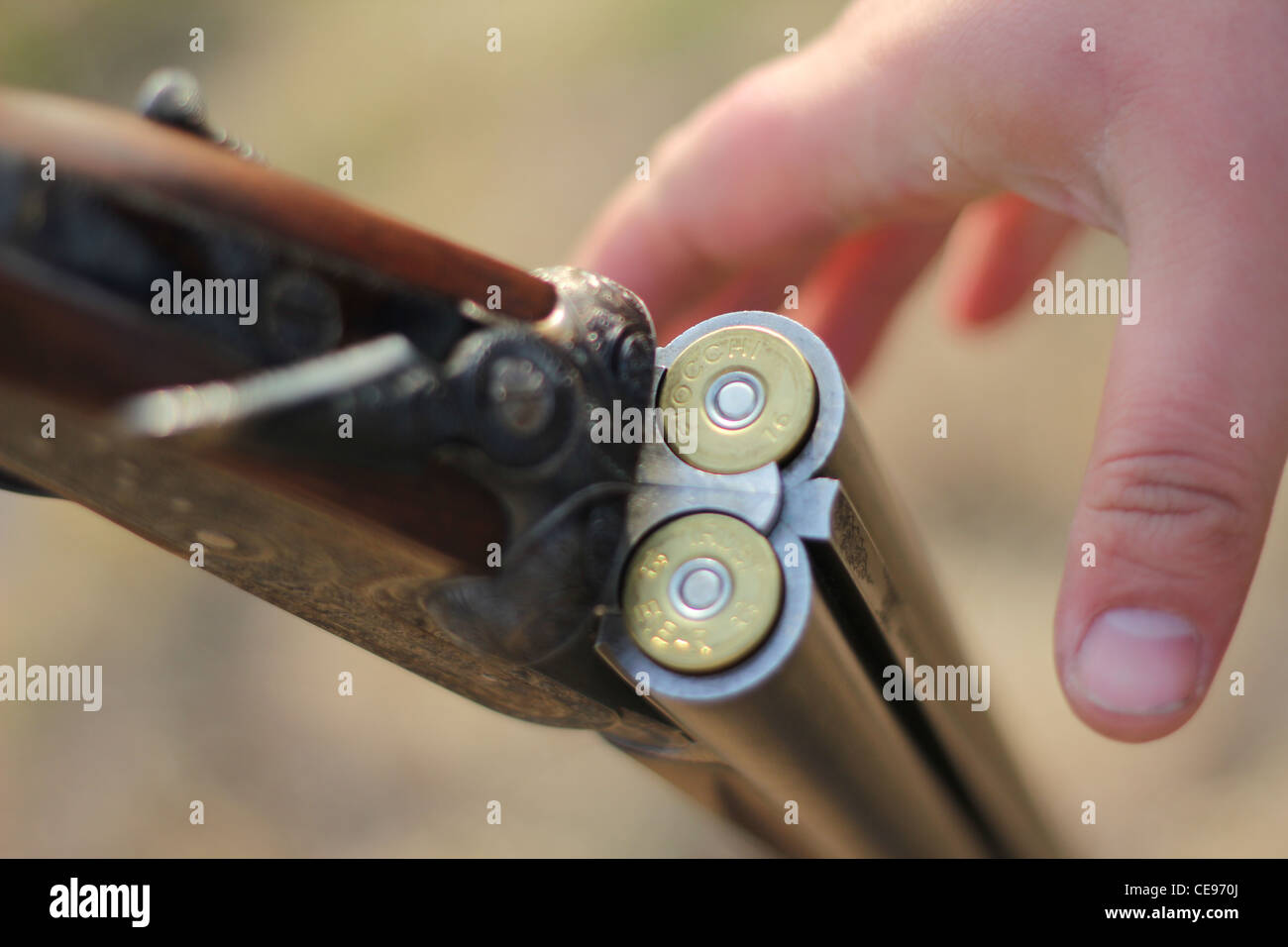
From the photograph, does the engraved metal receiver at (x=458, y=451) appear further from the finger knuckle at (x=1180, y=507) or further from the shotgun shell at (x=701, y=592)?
the finger knuckle at (x=1180, y=507)

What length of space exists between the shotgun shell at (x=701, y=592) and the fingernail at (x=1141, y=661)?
232 millimetres

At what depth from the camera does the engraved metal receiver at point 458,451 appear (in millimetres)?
260

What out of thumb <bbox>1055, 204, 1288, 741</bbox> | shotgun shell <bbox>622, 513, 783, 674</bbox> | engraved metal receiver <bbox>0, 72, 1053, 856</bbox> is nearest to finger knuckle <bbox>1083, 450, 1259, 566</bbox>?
thumb <bbox>1055, 204, 1288, 741</bbox>

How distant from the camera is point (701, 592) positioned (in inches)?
13.9

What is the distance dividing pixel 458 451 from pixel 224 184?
102mm

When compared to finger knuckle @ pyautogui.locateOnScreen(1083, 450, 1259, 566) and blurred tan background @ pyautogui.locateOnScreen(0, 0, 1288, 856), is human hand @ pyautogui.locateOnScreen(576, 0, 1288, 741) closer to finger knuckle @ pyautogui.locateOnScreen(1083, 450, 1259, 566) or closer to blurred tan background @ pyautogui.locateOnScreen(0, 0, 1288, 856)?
finger knuckle @ pyautogui.locateOnScreen(1083, 450, 1259, 566)

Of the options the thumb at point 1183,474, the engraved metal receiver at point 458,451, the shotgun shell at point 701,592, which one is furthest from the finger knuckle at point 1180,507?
the shotgun shell at point 701,592

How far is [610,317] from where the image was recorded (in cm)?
36

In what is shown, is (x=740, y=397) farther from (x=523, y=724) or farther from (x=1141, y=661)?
(x=523, y=724)

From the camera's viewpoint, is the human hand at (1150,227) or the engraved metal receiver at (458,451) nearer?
the engraved metal receiver at (458,451)

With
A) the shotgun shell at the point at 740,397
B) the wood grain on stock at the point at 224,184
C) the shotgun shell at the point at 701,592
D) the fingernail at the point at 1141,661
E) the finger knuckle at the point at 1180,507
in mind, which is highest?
Result: the wood grain on stock at the point at 224,184

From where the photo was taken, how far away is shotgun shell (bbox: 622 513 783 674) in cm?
35

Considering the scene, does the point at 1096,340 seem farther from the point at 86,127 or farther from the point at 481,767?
the point at 86,127
